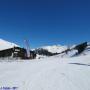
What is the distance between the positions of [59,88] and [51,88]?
41cm

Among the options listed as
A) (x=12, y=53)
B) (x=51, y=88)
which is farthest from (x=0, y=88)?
(x=12, y=53)

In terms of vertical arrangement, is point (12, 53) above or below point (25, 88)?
above

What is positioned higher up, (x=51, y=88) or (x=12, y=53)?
(x=12, y=53)

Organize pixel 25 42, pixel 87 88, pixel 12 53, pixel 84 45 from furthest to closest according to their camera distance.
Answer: pixel 84 45 → pixel 12 53 → pixel 25 42 → pixel 87 88

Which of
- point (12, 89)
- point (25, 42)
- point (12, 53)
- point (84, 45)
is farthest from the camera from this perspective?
point (84, 45)

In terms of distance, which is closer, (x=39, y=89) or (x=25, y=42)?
(x=39, y=89)

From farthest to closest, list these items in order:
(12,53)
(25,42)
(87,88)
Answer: (12,53)
(25,42)
(87,88)

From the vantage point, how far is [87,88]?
895cm

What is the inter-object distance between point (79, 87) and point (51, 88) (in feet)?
4.89

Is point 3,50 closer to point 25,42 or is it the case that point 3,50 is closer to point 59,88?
point 25,42

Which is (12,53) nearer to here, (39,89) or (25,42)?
(25,42)

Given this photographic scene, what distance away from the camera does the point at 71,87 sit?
9.13 metres

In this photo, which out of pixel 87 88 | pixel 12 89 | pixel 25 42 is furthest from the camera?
pixel 25 42

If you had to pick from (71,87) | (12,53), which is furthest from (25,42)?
(71,87)
